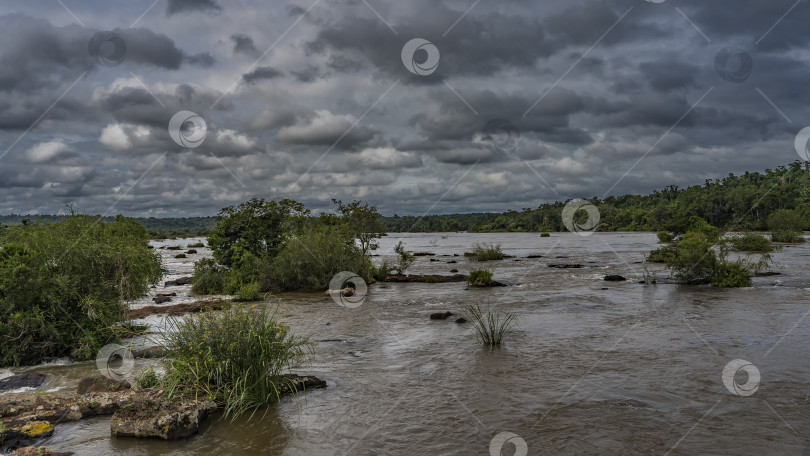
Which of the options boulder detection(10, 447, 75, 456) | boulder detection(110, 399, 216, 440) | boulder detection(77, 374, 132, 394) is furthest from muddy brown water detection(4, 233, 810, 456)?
boulder detection(77, 374, 132, 394)

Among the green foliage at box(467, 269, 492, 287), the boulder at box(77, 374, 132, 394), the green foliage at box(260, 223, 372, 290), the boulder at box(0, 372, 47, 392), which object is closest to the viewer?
the boulder at box(77, 374, 132, 394)

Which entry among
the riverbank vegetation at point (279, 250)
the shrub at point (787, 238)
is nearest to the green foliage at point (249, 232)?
the riverbank vegetation at point (279, 250)

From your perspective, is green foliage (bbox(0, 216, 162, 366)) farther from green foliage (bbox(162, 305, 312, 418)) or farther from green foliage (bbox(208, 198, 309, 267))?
green foliage (bbox(208, 198, 309, 267))

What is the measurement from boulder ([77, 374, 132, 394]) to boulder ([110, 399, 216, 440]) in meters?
1.57

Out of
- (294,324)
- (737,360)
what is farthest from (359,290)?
(737,360)

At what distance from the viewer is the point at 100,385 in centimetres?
932

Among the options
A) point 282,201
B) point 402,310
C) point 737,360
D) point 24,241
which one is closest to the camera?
point 737,360

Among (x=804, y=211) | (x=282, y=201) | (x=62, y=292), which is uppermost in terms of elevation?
(x=804, y=211)

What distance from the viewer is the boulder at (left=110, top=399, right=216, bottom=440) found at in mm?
7496

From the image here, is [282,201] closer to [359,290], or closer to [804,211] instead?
[359,290]

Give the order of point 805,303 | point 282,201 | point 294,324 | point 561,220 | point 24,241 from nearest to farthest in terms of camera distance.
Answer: point 24,241 → point 294,324 → point 805,303 → point 282,201 → point 561,220

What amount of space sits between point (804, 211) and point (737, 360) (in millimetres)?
102235

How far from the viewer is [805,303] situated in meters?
19.0

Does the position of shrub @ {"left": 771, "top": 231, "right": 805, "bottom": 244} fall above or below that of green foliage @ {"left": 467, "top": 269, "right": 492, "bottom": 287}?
above
